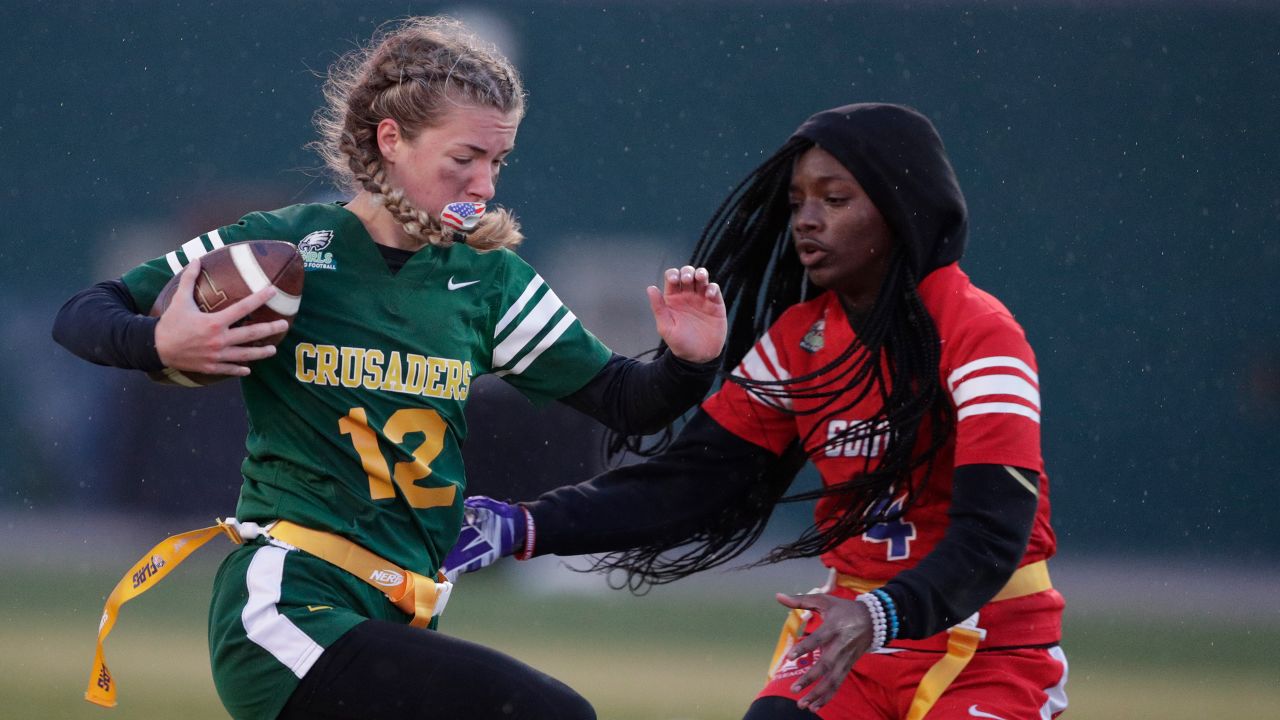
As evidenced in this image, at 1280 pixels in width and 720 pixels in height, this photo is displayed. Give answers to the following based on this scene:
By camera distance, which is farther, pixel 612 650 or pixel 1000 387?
pixel 612 650

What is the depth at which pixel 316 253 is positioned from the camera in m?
2.92

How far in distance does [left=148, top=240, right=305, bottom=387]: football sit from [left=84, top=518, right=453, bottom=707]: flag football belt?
29cm

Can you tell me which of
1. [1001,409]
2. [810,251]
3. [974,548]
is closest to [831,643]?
[974,548]

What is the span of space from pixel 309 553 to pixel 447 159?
789 millimetres

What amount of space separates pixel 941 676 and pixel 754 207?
1.19 m

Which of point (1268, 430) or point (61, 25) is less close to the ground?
point (61, 25)

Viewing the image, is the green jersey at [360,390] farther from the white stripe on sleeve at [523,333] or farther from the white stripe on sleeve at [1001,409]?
the white stripe on sleeve at [1001,409]

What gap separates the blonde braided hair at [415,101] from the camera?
3.02m

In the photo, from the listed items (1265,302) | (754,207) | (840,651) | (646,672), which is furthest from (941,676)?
(1265,302)

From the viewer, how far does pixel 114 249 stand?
1162cm

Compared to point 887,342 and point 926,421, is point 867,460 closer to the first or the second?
point 926,421

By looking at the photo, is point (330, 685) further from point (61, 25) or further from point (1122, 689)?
point (61, 25)

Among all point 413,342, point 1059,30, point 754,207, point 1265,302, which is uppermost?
point 1059,30

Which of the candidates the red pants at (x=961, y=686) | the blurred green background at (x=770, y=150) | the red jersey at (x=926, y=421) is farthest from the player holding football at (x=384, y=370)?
the blurred green background at (x=770, y=150)
